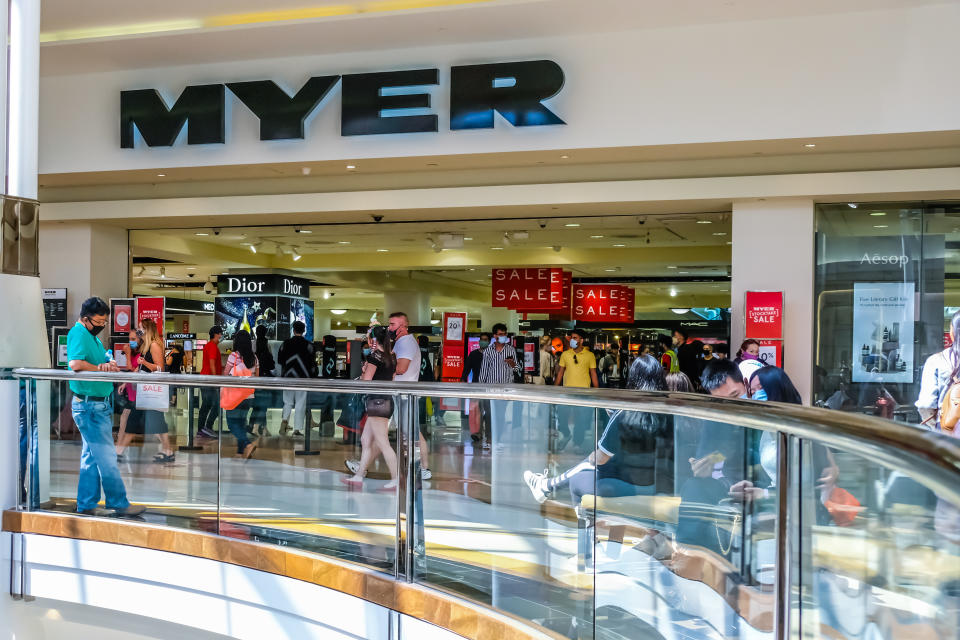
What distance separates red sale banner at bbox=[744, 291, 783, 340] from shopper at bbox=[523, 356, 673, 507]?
640 cm

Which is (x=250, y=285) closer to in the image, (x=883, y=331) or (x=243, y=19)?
(x=243, y=19)

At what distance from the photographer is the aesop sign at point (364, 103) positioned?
9.16 meters

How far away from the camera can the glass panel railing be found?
176 cm

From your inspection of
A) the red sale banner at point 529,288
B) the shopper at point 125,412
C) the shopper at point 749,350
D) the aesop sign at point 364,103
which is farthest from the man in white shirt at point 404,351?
the red sale banner at point 529,288

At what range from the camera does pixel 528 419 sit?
13.0 feet

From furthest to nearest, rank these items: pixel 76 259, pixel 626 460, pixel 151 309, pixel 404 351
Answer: pixel 151 309 < pixel 76 259 < pixel 404 351 < pixel 626 460

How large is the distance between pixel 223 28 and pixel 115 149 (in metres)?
2.28

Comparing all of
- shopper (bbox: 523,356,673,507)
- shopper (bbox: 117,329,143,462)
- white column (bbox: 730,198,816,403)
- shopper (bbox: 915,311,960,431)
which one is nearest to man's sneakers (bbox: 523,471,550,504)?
shopper (bbox: 523,356,673,507)

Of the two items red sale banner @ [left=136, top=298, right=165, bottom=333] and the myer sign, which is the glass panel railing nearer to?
red sale banner @ [left=136, top=298, right=165, bottom=333]

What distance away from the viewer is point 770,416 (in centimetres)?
225

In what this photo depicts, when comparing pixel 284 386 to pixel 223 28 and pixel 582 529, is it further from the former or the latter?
pixel 223 28

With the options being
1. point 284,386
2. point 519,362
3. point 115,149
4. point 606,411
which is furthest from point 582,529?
point 519,362

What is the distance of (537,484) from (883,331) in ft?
22.8

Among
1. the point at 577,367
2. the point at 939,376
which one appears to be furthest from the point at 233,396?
the point at 577,367
